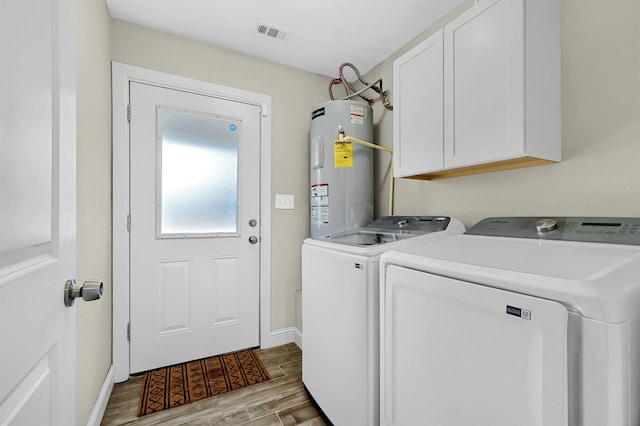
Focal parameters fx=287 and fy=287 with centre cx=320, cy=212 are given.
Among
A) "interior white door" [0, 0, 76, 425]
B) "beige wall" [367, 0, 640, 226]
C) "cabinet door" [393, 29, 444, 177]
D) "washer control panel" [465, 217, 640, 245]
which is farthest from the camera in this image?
"cabinet door" [393, 29, 444, 177]

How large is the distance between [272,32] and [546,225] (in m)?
2.02

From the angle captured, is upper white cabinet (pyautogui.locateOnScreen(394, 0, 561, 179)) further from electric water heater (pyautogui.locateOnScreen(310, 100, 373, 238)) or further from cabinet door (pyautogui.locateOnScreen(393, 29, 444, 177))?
electric water heater (pyautogui.locateOnScreen(310, 100, 373, 238))

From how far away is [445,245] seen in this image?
1205mm

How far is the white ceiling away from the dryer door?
165 centimetres

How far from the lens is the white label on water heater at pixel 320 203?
7.20ft

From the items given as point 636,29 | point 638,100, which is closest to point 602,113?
point 638,100

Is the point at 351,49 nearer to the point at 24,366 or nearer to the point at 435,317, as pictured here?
the point at 435,317

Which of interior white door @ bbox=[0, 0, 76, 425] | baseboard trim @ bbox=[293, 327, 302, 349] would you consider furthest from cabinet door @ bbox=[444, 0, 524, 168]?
baseboard trim @ bbox=[293, 327, 302, 349]

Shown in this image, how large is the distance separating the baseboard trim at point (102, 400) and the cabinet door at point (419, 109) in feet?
6.82

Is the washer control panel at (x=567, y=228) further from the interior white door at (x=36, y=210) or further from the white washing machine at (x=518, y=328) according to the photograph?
the interior white door at (x=36, y=210)

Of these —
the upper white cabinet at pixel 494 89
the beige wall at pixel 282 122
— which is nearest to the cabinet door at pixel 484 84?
the upper white cabinet at pixel 494 89

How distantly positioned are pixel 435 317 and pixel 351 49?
6.72 feet

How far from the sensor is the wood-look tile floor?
1.54 m

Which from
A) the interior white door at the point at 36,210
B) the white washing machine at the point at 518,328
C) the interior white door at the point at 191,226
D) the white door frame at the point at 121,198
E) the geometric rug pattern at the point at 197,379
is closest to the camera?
the interior white door at the point at 36,210
